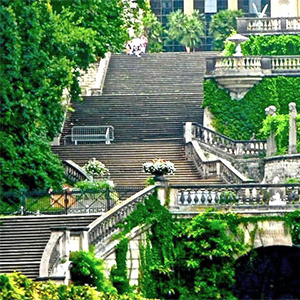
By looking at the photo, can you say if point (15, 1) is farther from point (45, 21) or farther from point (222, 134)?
point (222, 134)

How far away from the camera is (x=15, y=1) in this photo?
225 ft

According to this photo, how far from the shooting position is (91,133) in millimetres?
79062

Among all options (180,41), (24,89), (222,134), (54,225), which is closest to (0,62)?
(24,89)

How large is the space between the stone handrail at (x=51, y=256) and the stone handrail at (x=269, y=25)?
27.7 m

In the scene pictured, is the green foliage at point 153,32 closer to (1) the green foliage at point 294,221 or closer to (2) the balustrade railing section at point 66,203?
(2) the balustrade railing section at point 66,203

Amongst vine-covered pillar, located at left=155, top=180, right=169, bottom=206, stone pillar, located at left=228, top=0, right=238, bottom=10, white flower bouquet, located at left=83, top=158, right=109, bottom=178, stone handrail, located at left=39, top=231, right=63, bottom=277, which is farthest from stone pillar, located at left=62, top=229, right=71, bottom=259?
stone pillar, located at left=228, top=0, right=238, bottom=10

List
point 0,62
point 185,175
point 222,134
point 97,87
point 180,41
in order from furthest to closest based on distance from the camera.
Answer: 1. point 180,41
2. point 97,87
3. point 222,134
4. point 185,175
5. point 0,62

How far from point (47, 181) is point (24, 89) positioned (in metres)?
2.87

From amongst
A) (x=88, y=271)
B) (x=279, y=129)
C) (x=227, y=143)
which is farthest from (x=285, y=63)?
(x=88, y=271)

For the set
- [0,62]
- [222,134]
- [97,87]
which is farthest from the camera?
[97,87]

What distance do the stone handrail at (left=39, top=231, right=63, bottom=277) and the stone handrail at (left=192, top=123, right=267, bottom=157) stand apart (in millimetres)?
16464

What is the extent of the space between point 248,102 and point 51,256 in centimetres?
2337

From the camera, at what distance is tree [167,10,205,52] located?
370 ft

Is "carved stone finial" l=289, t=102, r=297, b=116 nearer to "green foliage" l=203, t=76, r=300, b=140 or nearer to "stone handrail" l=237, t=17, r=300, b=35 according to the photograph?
"green foliage" l=203, t=76, r=300, b=140
